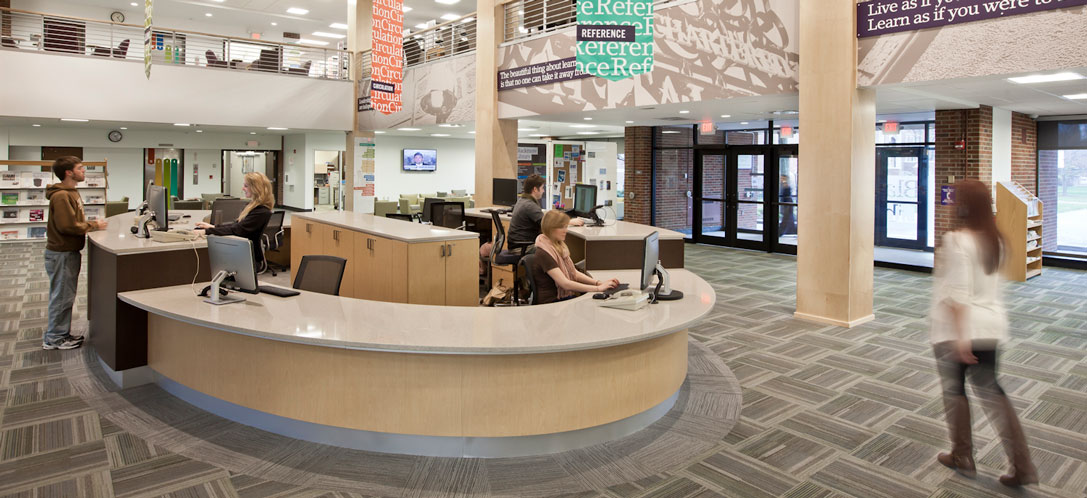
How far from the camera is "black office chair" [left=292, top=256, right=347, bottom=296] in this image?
15.3 feet

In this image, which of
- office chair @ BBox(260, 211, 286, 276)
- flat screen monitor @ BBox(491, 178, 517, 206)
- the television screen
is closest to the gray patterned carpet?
office chair @ BBox(260, 211, 286, 276)

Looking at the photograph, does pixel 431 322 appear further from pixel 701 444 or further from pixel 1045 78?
pixel 1045 78

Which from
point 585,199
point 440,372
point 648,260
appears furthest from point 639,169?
point 440,372

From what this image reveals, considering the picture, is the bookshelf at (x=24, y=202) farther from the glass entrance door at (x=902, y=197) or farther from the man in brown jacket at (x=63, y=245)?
the glass entrance door at (x=902, y=197)

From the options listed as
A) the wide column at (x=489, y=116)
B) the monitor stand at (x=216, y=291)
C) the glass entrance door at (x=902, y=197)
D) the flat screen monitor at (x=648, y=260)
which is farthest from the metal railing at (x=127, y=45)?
the flat screen monitor at (x=648, y=260)

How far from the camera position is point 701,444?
3.83m

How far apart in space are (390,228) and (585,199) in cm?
290

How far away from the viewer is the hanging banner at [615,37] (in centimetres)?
611

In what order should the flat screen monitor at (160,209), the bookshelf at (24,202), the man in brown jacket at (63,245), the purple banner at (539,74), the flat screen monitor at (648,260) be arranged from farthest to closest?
1. the bookshelf at (24,202)
2. the purple banner at (539,74)
3. the flat screen monitor at (160,209)
4. the man in brown jacket at (63,245)
5. the flat screen monitor at (648,260)

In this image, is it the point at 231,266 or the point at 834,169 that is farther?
the point at 834,169

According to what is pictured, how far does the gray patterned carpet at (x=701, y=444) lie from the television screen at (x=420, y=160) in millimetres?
14137

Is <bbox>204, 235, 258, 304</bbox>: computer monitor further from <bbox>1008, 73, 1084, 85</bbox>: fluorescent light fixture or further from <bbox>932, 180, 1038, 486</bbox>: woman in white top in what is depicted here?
<bbox>1008, 73, 1084, 85</bbox>: fluorescent light fixture

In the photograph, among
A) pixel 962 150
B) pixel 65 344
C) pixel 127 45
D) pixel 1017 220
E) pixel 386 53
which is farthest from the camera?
pixel 127 45

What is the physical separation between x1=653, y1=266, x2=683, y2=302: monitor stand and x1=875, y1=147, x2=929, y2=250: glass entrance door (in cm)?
854
